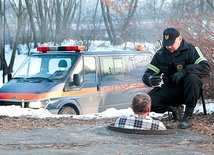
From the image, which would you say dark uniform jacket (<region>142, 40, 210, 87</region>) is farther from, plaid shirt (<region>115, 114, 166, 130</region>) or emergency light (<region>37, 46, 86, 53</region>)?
emergency light (<region>37, 46, 86, 53</region>)

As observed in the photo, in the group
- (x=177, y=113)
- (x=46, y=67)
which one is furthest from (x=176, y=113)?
(x=46, y=67)

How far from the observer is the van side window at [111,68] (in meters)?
11.4

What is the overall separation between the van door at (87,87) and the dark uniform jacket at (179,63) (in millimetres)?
4306

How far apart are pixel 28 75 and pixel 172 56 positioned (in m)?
5.49

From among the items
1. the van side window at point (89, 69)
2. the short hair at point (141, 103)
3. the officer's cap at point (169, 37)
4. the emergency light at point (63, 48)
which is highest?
the officer's cap at point (169, 37)

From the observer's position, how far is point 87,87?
35.5ft

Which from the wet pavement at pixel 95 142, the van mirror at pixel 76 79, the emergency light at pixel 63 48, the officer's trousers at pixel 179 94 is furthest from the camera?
the emergency light at pixel 63 48

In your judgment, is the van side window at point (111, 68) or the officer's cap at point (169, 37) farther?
the van side window at point (111, 68)

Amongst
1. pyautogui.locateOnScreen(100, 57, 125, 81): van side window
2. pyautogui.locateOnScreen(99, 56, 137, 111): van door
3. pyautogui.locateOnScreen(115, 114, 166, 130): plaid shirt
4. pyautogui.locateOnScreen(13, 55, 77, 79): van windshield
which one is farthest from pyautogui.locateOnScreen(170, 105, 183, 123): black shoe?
pyautogui.locateOnScreen(100, 57, 125, 81): van side window

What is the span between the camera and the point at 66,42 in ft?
142

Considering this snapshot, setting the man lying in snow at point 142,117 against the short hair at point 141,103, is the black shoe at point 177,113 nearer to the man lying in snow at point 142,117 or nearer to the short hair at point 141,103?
the man lying in snow at point 142,117

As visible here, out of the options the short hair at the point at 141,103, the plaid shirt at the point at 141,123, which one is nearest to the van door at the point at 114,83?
the plaid shirt at the point at 141,123

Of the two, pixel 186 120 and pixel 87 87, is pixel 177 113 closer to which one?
pixel 186 120

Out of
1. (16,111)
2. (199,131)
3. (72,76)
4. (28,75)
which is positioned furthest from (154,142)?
(28,75)
